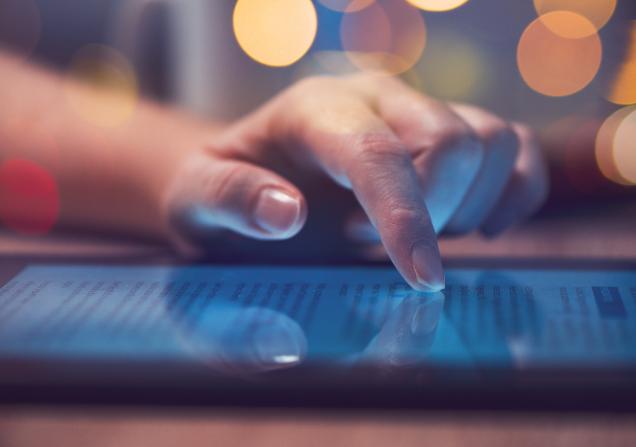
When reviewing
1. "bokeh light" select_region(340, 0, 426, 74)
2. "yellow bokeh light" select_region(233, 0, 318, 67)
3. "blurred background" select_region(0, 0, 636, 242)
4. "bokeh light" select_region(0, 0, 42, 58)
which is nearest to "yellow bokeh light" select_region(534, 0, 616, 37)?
"blurred background" select_region(0, 0, 636, 242)

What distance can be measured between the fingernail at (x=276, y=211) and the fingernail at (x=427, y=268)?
99 millimetres

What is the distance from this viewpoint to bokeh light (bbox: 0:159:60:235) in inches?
28.0

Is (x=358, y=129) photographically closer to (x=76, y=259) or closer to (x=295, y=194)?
(x=295, y=194)

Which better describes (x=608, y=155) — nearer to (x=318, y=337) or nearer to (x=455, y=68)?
(x=318, y=337)

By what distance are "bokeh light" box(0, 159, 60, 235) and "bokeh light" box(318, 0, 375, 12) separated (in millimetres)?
1415

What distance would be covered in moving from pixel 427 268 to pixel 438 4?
1667 millimetres

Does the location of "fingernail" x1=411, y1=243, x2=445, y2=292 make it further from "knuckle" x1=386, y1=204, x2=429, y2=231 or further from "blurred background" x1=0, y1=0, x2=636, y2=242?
"blurred background" x1=0, y1=0, x2=636, y2=242

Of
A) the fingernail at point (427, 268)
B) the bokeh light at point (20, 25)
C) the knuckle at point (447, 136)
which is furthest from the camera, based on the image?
the bokeh light at point (20, 25)

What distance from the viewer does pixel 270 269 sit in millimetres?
475

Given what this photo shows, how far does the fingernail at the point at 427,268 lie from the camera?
414mm

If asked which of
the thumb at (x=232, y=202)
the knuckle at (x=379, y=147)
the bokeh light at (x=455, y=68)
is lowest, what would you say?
the bokeh light at (x=455, y=68)

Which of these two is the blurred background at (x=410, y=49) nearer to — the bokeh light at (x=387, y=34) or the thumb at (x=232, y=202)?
the bokeh light at (x=387, y=34)

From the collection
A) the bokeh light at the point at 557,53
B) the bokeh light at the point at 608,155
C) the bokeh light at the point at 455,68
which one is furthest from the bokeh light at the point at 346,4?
the bokeh light at the point at 608,155

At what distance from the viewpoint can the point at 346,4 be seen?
6.86ft
